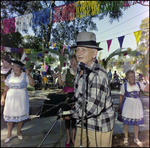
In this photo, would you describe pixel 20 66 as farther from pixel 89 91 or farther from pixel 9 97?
pixel 89 91

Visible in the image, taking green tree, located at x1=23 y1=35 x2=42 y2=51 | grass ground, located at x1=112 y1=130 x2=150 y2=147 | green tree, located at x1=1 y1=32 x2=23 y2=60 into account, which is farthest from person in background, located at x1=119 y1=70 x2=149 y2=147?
green tree, located at x1=1 y1=32 x2=23 y2=60

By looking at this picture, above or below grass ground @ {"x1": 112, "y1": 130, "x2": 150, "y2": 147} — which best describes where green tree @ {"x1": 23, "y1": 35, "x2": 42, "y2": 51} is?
above

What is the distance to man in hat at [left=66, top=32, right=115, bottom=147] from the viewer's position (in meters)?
1.28

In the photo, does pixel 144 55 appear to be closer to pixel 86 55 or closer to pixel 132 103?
pixel 132 103

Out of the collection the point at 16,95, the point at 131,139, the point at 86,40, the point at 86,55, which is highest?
the point at 86,40

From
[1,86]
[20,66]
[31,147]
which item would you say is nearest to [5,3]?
[1,86]

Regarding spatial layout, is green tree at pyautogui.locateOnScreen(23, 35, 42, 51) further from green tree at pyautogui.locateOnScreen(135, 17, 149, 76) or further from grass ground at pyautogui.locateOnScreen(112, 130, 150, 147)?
grass ground at pyautogui.locateOnScreen(112, 130, 150, 147)

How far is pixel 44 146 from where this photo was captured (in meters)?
2.70

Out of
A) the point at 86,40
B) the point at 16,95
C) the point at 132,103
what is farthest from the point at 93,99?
the point at 16,95

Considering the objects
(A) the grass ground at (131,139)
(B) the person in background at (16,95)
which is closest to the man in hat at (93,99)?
(B) the person in background at (16,95)

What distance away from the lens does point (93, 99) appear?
1269mm

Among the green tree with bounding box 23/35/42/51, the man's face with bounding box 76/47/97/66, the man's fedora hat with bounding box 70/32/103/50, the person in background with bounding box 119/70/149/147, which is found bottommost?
the person in background with bounding box 119/70/149/147

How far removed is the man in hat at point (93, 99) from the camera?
1280 mm

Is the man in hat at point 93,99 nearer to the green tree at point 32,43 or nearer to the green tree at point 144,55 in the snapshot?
the green tree at point 144,55
